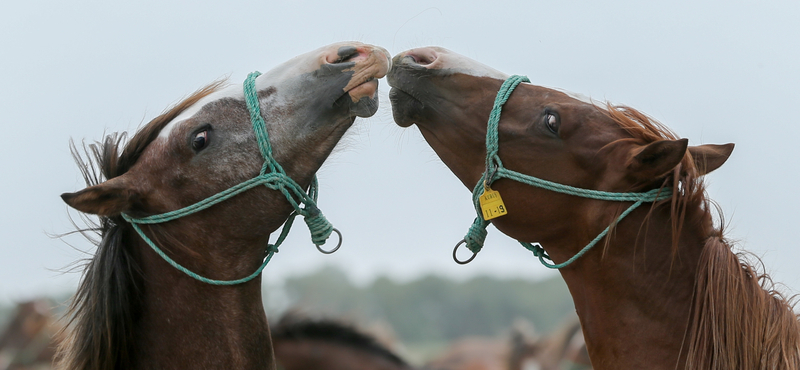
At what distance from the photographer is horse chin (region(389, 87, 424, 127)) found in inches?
117

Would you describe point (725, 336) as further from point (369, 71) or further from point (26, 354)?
point (26, 354)

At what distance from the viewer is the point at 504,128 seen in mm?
2779

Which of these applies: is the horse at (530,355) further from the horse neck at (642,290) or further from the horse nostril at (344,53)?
the horse nostril at (344,53)

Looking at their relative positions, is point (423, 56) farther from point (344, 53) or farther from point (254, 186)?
point (254, 186)

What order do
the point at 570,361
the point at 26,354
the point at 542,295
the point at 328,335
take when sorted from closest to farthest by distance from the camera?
1. the point at 328,335
2. the point at 570,361
3. the point at 26,354
4. the point at 542,295

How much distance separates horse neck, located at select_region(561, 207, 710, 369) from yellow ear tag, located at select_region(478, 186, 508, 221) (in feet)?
1.37

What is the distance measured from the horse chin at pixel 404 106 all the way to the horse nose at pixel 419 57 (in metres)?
0.15

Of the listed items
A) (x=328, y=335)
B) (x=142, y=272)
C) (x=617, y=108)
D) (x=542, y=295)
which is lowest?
(x=542, y=295)

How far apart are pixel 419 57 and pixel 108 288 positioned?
178cm

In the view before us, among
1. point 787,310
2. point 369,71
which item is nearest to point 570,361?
point 787,310

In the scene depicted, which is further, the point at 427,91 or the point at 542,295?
the point at 542,295

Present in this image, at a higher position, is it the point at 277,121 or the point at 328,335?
the point at 277,121

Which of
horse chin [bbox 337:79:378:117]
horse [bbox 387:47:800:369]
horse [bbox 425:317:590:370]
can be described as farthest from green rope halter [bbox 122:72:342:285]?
horse [bbox 425:317:590:370]

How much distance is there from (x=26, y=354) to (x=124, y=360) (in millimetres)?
8543
